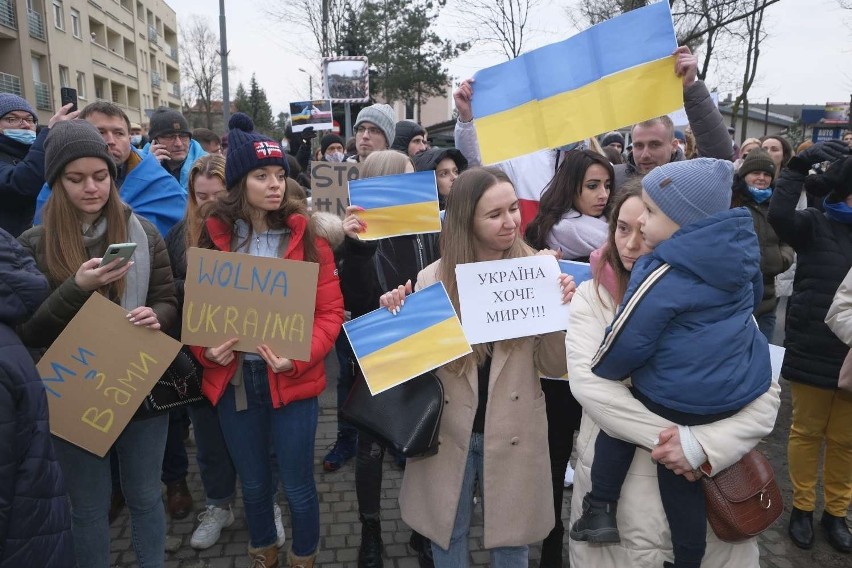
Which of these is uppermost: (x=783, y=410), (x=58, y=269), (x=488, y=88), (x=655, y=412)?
(x=488, y=88)

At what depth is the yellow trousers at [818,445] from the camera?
342cm

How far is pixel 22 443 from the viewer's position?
1.68 meters

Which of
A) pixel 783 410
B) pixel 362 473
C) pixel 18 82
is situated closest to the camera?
pixel 362 473

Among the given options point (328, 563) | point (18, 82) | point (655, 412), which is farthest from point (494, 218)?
point (18, 82)

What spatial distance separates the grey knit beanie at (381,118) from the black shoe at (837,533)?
4.14 meters

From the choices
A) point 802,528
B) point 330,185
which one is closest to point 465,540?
point 802,528

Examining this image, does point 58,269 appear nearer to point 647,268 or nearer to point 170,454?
point 170,454

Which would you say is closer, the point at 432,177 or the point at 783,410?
the point at 432,177

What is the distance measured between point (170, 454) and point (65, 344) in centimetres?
158

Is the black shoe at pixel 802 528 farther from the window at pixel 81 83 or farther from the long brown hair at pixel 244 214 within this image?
the window at pixel 81 83

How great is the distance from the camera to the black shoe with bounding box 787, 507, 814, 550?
3447 mm

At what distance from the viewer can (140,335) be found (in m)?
2.53

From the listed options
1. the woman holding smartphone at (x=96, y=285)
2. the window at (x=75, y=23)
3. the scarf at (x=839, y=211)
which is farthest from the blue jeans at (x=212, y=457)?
the window at (x=75, y=23)

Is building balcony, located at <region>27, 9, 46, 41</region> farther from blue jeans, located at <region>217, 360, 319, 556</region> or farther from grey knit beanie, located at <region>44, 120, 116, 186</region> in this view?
blue jeans, located at <region>217, 360, 319, 556</region>
